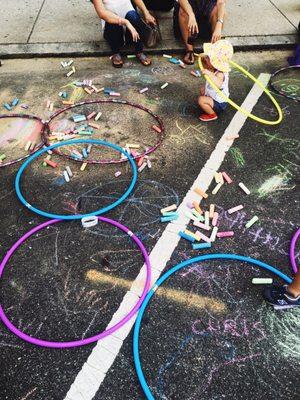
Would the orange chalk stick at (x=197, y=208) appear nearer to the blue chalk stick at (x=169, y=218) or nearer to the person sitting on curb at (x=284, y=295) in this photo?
the blue chalk stick at (x=169, y=218)

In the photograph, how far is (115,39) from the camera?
19.7ft

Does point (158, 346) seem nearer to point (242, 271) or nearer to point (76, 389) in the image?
point (76, 389)

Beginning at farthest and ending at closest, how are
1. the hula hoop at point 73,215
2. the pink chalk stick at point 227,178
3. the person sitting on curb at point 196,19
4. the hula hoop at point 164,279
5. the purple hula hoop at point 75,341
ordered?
the person sitting on curb at point 196,19, the pink chalk stick at point 227,178, the hula hoop at point 73,215, the purple hula hoop at point 75,341, the hula hoop at point 164,279

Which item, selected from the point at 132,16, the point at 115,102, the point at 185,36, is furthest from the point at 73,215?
→ the point at 185,36

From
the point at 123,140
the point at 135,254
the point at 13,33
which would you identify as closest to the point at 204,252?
the point at 135,254

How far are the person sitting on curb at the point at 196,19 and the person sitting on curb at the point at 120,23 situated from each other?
0.52 metres

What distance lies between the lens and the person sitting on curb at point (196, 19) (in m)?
5.73

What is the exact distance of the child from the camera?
4547 mm

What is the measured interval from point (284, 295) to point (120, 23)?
4.84 meters

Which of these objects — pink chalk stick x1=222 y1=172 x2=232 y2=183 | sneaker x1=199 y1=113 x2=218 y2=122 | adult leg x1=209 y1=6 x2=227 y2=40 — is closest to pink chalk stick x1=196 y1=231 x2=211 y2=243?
pink chalk stick x1=222 y1=172 x2=232 y2=183

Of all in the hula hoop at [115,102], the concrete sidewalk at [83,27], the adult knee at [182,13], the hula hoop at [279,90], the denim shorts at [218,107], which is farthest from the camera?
the concrete sidewalk at [83,27]

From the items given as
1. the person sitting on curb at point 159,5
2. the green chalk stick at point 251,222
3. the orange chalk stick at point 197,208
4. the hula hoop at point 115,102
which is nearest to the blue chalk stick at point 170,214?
the orange chalk stick at point 197,208

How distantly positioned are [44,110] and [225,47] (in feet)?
8.86

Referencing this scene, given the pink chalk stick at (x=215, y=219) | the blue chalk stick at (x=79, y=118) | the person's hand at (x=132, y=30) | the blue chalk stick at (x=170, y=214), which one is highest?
the person's hand at (x=132, y=30)
